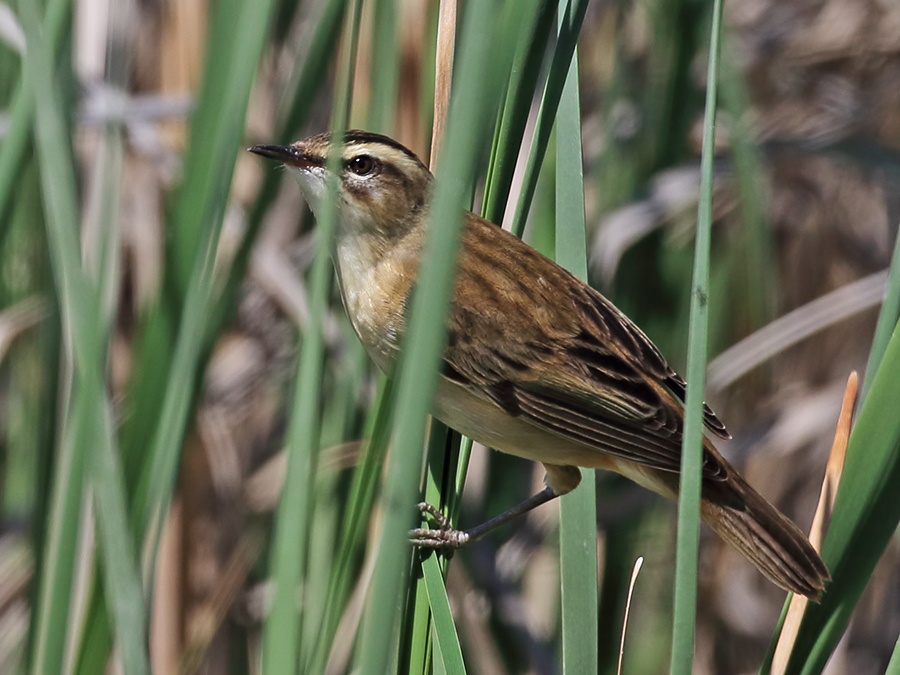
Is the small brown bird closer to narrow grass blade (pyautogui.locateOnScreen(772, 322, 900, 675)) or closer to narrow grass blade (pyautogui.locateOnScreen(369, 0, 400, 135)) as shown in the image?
narrow grass blade (pyautogui.locateOnScreen(369, 0, 400, 135))

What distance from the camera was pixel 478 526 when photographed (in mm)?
2307

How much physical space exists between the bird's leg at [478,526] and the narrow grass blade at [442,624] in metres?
0.07

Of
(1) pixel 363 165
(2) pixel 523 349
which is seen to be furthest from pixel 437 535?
(1) pixel 363 165

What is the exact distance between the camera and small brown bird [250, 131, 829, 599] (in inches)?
84.7

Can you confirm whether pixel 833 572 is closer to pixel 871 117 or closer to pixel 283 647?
pixel 283 647

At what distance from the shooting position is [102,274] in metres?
1.33

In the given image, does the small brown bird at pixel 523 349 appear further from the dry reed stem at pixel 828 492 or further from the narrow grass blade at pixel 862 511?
the narrow grass blade at pixel 862 511

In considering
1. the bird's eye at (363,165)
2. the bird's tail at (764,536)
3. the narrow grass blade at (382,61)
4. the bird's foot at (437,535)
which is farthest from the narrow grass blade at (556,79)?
the bird's tail at (764,536)

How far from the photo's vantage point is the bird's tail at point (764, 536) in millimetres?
1745

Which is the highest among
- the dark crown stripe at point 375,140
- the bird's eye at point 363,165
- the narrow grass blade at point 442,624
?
the dark crown stripe at point 375,140

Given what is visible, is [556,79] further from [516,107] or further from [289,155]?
[289,155]

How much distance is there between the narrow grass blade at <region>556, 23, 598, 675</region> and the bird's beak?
1.94ft

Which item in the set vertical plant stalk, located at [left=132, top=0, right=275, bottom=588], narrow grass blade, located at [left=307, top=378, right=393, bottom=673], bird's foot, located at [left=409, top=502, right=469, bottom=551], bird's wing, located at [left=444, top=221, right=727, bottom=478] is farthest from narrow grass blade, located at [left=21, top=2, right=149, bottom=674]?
bird's wing, located at [left=444, top=221, right=727, bottom=478]

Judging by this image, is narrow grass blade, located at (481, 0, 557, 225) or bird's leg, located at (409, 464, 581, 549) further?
bird's leg, located at (409, 464, 581, 549)
